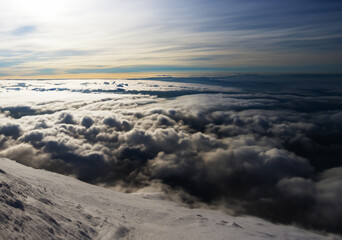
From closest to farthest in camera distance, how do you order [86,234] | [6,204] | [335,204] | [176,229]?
[6,204] → [86,234] → [176,229] → [335,204]

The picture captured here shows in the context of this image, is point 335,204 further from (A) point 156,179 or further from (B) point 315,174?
(A) point 156,179

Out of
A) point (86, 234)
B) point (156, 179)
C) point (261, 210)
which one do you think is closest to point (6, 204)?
point (86, 234)

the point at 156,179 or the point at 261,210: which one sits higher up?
the point at 156,179

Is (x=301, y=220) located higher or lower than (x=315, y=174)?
lower

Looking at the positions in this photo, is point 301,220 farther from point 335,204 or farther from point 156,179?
point 156,179

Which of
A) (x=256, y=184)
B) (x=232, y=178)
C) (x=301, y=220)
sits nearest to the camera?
(x=301, y=220)

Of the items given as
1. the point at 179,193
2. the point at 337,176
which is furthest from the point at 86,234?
the point at 337,176

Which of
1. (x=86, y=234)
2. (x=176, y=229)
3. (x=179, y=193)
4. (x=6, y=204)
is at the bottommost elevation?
(x=179, y=193)

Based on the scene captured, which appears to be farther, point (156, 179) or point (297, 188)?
point (156, 179)

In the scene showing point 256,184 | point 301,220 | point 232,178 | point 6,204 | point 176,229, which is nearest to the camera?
point 6,204

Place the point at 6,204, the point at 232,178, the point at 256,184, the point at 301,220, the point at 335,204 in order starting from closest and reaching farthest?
the point at 6,204
the point at 335,204
the point at 301,220
the point at 256,184
the point at 232,178
